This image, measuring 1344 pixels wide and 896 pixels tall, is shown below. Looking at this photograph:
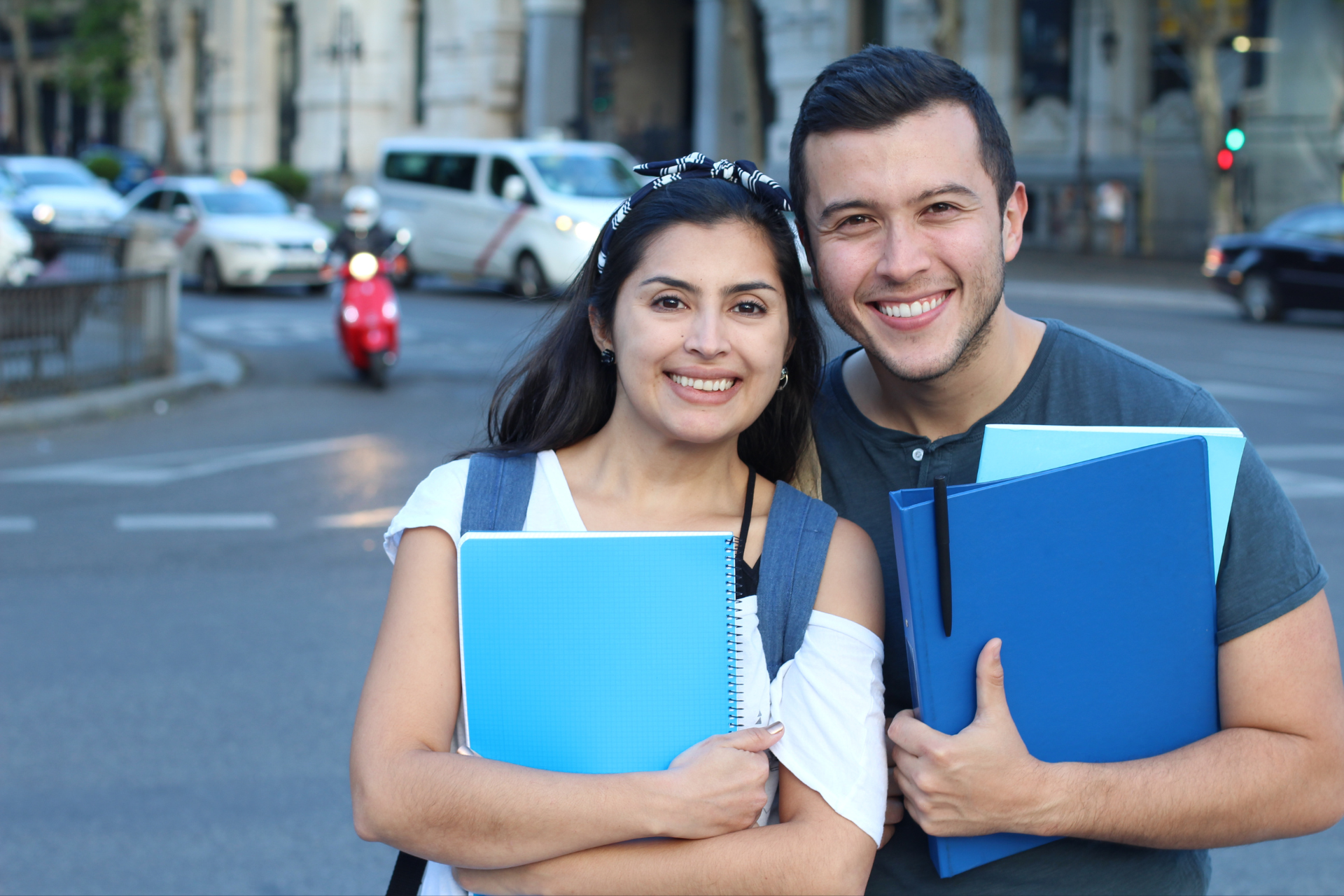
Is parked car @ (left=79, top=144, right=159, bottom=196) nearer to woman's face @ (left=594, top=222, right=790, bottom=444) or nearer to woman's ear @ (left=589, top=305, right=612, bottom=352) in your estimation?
woman's ear @ (left=589, top=305, right=612, bottom=352)

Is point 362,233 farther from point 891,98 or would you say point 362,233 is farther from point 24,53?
point 24,53

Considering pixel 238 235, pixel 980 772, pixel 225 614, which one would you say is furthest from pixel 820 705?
pixel 238 235

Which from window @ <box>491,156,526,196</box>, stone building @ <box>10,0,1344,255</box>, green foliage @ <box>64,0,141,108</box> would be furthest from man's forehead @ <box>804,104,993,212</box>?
green foliage @ <box>64,0,141,108</box>

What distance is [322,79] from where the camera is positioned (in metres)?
49.0

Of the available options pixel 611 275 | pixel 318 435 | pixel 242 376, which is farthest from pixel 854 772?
pixel 242 376

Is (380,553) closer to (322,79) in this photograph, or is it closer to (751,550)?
(751,550)

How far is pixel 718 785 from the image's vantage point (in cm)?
199

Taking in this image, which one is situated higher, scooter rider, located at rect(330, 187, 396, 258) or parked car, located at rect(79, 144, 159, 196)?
parked car, located at rect(79, 144, 159, 196)

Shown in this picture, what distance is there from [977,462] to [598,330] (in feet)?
2.12

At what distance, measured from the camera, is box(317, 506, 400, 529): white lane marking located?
26.7ft

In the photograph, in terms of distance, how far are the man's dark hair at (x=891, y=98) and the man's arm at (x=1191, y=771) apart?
2.63 feet

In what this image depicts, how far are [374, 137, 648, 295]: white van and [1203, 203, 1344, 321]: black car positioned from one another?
26.4 feet

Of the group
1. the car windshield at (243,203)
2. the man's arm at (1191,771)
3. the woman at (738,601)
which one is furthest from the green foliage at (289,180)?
the man's arm at (1191,771)

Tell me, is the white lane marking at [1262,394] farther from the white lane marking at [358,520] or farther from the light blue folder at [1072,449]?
the light blue folder at [1072,449]
